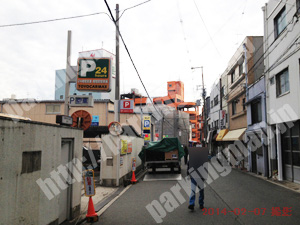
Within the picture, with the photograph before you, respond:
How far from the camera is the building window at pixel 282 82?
13742mm

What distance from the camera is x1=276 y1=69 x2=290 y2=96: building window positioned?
45.1 feet

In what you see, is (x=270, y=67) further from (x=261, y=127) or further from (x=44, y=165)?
(x=44, y=165)

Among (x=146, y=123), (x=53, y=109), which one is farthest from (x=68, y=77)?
(x=146, y=123)

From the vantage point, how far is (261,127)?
1698 cm

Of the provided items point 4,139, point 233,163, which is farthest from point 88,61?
point 233,163

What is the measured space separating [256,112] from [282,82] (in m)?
4.77

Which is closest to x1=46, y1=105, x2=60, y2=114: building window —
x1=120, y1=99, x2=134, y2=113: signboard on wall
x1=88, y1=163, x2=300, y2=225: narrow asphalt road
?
x1=120, y1=99, x2=134, y2=113: signboard on wall

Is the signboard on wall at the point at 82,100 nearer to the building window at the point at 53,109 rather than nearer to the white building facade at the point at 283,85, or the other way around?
the white building facade at the point at 283,85

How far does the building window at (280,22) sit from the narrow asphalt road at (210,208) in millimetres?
Answer: 9030

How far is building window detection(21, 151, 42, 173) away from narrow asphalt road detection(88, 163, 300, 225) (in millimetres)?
2497

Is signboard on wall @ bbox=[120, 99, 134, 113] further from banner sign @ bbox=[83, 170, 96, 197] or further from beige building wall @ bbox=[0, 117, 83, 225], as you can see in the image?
beige building wall @ bbox=[0, 117, 83, 225]

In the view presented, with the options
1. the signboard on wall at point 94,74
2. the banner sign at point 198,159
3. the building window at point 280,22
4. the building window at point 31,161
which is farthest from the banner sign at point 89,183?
the building window at point 280,22

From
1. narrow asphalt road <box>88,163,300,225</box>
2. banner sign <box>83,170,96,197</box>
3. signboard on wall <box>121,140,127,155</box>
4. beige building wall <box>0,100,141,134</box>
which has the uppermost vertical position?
beige building wall <box>0,100,141,134</box>

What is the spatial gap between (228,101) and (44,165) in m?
23.7
